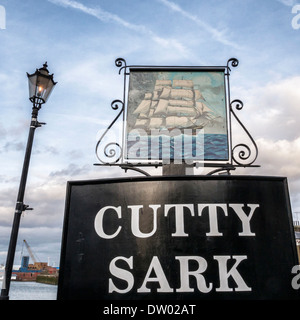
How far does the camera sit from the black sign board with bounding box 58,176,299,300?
1543 millimetres

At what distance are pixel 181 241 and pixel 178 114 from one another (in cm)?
200

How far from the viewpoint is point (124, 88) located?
12.6 ft

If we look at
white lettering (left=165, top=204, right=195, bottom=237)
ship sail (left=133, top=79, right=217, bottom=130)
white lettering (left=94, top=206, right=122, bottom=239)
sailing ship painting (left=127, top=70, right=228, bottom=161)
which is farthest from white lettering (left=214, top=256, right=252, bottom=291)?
ship sail (left=133, top=79, right=217, bottom=130)

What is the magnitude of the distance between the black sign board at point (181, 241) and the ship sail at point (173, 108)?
1.49 meters

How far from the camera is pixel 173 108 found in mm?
3477

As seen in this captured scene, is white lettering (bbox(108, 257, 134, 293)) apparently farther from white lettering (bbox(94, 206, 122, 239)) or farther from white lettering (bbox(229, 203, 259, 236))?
white lettering (bbox(229, 203, 259, 236))

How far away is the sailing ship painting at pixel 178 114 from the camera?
3107mm

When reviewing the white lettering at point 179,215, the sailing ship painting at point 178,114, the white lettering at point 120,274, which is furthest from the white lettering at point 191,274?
the sailing ship painting at point 178,114

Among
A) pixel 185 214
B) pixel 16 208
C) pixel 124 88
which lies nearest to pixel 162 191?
pixel 185 214

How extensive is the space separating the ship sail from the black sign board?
4.87 ft

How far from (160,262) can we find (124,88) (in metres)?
2.79
